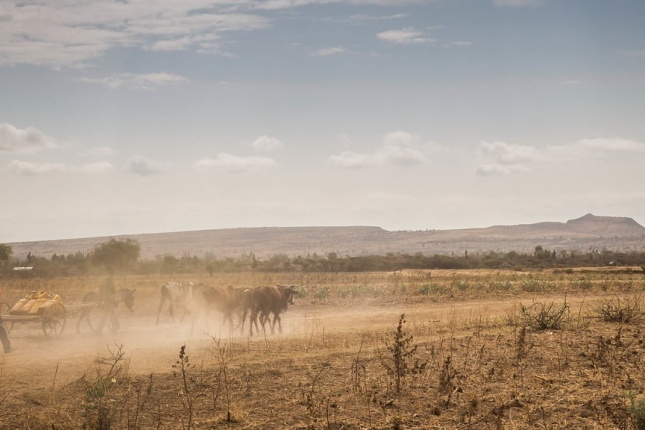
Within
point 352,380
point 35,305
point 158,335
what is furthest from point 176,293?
point 352,380

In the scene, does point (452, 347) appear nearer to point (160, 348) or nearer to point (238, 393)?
point (238, 393)

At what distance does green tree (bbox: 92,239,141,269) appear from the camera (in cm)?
7194

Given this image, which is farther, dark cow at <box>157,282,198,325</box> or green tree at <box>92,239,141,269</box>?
green tree at <box>92,239,141,269</box>

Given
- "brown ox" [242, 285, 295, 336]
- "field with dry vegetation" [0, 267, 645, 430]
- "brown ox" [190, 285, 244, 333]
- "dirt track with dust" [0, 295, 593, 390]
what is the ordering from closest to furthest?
"field with dry vegetation" [0, 267, 645, 430] < "dirt track with dust" [0, 295, 593, 390] < "brown ox" [242, 285, 295, 336] < "brown ox" [190, 285, 244, 333]

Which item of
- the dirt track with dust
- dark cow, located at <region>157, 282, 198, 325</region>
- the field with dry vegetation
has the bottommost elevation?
the dirt track with dust

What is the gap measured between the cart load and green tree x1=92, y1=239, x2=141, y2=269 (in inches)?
2113

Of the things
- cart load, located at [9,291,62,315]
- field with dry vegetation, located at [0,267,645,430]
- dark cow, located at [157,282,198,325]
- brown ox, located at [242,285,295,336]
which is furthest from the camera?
dark cow, located at [157,282,198,325]

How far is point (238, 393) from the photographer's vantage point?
10.7m

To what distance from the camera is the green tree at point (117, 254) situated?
236ft

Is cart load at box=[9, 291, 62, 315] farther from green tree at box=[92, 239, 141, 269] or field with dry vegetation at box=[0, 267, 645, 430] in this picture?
green tree at box=[92, 239, 141, 269]

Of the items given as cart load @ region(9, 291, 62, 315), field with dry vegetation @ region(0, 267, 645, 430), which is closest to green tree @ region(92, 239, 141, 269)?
cart load @ region(9, 291, 62, 315)

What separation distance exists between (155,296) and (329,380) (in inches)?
959

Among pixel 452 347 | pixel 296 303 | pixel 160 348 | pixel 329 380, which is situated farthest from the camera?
pixel 296 303

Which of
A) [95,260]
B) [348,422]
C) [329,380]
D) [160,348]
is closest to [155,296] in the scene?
[160,348]
